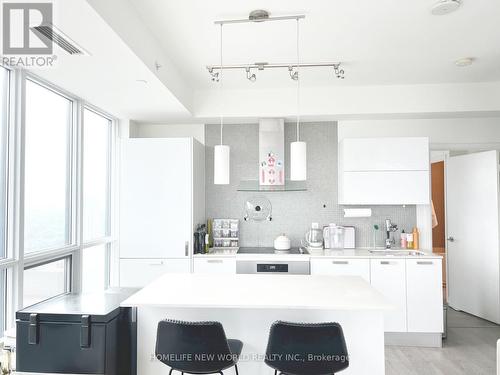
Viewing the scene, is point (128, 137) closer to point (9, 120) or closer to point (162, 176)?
point (162, 176)

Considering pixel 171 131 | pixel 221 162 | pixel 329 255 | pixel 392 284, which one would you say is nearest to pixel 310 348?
pixel 221 162

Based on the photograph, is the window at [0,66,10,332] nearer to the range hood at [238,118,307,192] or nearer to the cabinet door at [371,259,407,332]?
the range hood at [238,118,307,192]

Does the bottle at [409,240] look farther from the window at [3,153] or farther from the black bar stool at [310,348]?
the window at [3,153]

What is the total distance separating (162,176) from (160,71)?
126 cm

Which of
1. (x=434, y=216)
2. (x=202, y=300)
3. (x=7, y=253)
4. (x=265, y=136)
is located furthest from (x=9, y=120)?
(x=434, y=216)

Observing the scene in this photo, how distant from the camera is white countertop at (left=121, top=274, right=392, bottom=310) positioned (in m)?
2.00

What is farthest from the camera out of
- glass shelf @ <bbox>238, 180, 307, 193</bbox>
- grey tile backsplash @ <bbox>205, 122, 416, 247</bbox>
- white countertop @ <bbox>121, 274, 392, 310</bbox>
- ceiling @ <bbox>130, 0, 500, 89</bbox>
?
grey tile backsplash @ <bbox>205, 122, 416, 247</bbox>

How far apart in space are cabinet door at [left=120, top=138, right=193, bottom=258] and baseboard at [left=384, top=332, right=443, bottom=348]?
238 cm

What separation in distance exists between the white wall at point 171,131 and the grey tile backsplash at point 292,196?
24 cm

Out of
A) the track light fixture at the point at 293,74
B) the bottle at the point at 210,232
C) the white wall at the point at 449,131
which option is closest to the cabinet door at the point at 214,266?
the bottle at the point at 210,232

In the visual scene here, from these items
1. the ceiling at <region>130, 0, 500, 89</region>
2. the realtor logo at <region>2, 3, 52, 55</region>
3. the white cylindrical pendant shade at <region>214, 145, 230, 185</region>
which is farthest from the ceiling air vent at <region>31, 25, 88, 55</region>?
the white cylindrical pendant shade at <region>214, 145, 230, 185</region>

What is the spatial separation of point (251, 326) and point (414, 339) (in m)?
2.32

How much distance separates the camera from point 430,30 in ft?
8.76

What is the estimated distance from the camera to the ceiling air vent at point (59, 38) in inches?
75.0
